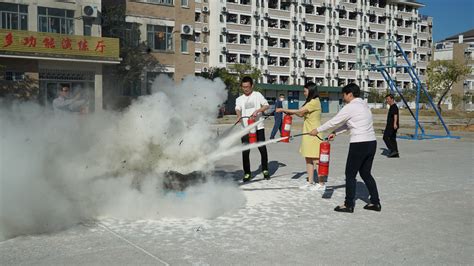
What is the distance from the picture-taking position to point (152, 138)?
729 cm

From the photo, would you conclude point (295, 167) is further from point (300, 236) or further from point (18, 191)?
point (18, 191)

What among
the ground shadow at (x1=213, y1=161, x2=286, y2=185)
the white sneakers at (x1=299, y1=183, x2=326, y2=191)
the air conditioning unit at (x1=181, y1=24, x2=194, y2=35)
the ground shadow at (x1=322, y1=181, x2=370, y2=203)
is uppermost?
the air conditioning unit at (x1=181, y1=24, x2=194, y2=35)

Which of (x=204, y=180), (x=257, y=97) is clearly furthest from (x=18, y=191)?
(x=257, y=97)

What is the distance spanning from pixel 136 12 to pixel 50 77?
9.67 metres

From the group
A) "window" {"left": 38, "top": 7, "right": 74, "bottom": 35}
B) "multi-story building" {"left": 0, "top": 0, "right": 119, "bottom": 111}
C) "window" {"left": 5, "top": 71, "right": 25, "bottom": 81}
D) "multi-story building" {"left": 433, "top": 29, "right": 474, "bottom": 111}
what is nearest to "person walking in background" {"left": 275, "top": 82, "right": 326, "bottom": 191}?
"multi-story building" {"left": 0, "top": 0, "right": 119, "bottom": 111}

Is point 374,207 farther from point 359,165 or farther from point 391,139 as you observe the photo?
point 391,139

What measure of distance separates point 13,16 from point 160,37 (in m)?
12.1

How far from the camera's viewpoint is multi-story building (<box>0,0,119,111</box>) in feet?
102

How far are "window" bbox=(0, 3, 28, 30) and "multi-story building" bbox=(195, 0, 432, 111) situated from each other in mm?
40812

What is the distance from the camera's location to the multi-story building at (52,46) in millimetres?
31188

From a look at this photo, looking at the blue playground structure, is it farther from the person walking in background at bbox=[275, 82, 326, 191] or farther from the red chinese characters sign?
the red chinese characters sign

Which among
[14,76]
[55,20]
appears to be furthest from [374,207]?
[55,20]

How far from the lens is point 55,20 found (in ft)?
109

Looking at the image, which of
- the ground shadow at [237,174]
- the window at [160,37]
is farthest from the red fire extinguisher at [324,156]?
the window at [160,37]
